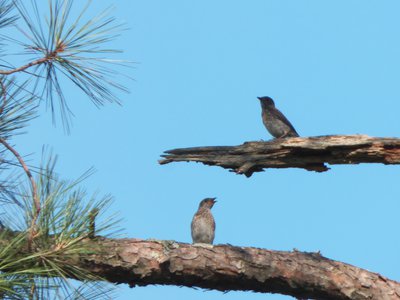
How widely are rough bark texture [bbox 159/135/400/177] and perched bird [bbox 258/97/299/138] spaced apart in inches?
159

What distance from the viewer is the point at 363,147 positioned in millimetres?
7383

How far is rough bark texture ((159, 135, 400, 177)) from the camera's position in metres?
7.37

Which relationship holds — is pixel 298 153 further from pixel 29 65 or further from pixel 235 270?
pixel 29 65

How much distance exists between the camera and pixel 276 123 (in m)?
11.9

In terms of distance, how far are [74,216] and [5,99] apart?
3.26ft

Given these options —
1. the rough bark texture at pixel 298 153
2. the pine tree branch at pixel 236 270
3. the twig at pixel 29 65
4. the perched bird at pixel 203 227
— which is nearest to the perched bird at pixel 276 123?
the perched bird at pixel 203 227

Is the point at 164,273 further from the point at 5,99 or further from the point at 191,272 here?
the point at 5,99

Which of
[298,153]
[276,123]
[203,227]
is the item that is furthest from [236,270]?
[276,123]

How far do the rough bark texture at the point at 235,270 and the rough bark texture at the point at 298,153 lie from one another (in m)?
0.73

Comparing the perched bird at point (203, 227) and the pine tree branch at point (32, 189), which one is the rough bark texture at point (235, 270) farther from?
the perched bird at point (203, 227)

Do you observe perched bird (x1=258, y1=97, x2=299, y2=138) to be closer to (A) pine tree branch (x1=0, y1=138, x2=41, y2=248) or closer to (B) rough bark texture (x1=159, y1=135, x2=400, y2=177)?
(B) rough bark texture (x1=159, y1=135, x2=400, y2=177)

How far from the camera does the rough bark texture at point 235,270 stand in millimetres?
6961

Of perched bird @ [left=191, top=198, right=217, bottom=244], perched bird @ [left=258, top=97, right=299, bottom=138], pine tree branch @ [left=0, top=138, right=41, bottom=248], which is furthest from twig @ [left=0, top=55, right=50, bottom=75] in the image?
perched bird @ [left=258, top=97, right=299, bottom=138]

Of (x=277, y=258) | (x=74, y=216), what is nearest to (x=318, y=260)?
(x=277, y=258)
